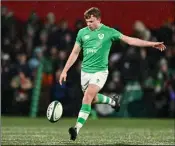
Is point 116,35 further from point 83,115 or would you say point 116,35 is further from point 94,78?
point 83,115

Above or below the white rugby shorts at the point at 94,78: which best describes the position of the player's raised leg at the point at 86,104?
below

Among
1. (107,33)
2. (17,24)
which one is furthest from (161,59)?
(107,33)

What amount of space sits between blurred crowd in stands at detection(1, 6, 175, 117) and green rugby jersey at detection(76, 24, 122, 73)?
7.13 m

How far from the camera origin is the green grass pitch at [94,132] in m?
12.5

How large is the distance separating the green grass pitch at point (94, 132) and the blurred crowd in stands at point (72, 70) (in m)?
0.74

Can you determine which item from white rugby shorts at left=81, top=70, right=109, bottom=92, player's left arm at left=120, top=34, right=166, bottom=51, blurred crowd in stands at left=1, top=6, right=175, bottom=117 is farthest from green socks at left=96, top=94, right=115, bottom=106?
blurred crowd in stands at left=1, top=6, right=175, bottom=117

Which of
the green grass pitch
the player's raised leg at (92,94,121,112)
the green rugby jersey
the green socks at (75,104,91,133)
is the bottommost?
the green grass pitch

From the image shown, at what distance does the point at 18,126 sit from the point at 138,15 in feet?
26.0

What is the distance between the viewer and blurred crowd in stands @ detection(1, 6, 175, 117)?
19.5 m

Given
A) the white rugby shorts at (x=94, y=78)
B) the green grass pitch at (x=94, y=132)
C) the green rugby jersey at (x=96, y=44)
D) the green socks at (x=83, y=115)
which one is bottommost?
the green grass pitch at (x=94, y=132)

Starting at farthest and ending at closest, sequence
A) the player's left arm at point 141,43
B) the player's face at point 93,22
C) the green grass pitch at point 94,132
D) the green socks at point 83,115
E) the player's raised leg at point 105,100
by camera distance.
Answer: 1. the player's raised leg at point 105,100
2. the green grass pitch at point 94,132
3. the player's face at point 93,22
4. the green socks at point 83,115
5. the player's left arm at point 141,43

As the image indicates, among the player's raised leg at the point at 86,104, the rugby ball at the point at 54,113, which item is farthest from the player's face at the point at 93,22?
the rugby ball at the point at 54,113

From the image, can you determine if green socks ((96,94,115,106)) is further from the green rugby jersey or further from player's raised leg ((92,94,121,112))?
the green rugby jersey

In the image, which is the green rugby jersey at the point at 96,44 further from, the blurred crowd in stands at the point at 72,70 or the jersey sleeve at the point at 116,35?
the blurred crowd in stands at the point at 72,70
